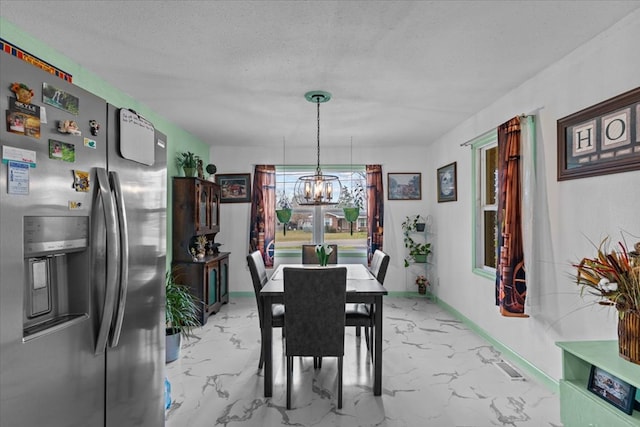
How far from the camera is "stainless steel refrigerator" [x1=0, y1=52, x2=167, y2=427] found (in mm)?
1037

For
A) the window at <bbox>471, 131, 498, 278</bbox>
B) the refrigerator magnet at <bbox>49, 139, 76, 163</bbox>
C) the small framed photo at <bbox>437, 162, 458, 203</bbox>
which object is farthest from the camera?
the small framed photo at <bbox>437, 162, 458, 203</bbox>

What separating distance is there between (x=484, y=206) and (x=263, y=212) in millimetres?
3031

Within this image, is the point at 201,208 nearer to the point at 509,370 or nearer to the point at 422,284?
the point at 422,284

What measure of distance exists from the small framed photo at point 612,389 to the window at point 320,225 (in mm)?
3977

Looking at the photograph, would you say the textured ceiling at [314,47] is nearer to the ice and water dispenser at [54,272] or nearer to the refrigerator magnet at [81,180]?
the refrigerator magnet at [81,180]

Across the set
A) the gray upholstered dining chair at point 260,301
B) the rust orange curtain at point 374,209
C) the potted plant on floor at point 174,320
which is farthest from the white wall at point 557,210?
the potted plant on floor at point 174,320

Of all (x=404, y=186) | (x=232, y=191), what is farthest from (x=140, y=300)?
(x=404, y=186)

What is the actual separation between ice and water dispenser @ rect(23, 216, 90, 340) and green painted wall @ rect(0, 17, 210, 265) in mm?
1574

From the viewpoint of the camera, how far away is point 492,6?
6.12 feet

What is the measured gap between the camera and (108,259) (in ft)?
4.46

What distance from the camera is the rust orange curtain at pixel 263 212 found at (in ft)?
17.6

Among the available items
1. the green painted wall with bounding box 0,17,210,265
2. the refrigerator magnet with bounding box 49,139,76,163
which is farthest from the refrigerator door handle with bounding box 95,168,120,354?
the green painted wall with bounding box 0,17,210,265

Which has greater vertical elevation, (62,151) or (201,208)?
(62,151)

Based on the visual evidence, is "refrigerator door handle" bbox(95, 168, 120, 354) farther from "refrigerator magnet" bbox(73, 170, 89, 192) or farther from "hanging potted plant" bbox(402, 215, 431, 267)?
"hanging potted plant" bbox(402, 215, 431, 267)
